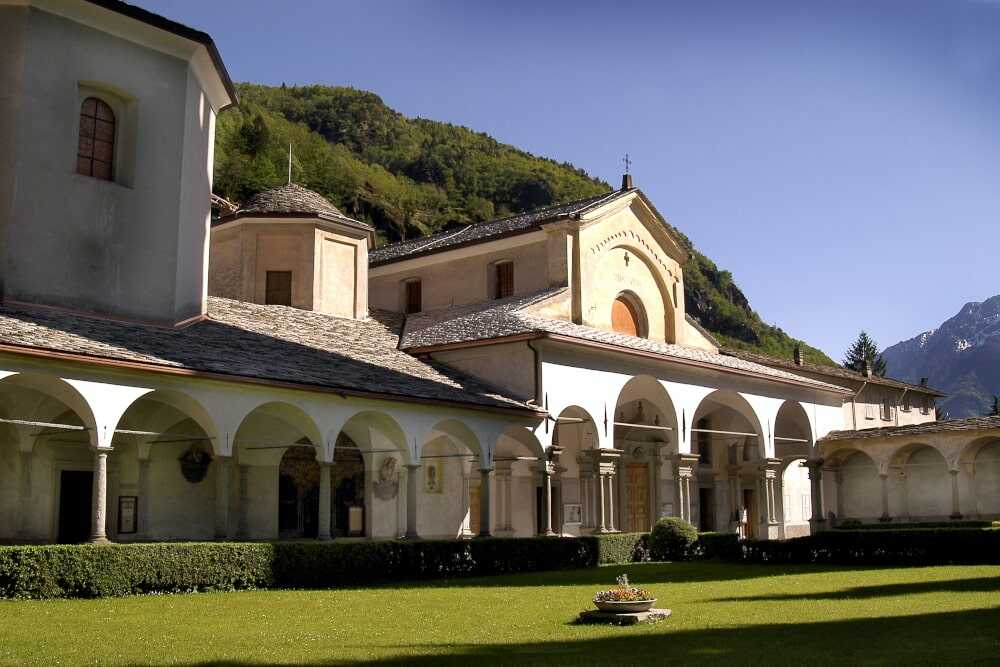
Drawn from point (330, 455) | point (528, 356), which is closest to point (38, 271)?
point (330, 455)

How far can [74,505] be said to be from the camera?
22547mm

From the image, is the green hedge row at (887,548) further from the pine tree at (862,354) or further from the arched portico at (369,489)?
the pine tree at (862,354)

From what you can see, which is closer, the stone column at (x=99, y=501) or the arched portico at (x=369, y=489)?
the stone column at (x=99, y=501)

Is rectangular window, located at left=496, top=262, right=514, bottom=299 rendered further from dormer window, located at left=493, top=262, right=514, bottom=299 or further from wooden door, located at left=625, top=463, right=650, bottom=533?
wooden door, located at left=625, top=463, right=650, bottom=533

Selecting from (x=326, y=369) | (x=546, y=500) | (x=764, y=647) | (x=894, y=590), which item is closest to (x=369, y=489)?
(x=546, y=500)

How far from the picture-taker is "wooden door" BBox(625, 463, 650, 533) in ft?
115

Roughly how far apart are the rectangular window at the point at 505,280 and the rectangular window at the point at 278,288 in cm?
684

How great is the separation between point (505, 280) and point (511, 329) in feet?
22.2

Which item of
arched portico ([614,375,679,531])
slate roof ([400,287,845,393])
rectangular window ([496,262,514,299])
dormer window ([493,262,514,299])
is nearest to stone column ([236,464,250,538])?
slate roof ([400,287,845,393])

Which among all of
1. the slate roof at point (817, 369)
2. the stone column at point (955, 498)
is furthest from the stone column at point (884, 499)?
the slate roof at point (817, 369)

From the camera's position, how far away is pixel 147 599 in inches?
690

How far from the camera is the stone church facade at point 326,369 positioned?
71.3 feet

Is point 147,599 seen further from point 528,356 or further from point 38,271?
point 528,356

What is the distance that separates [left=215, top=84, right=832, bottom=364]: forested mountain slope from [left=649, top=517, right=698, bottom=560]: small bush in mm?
50633
